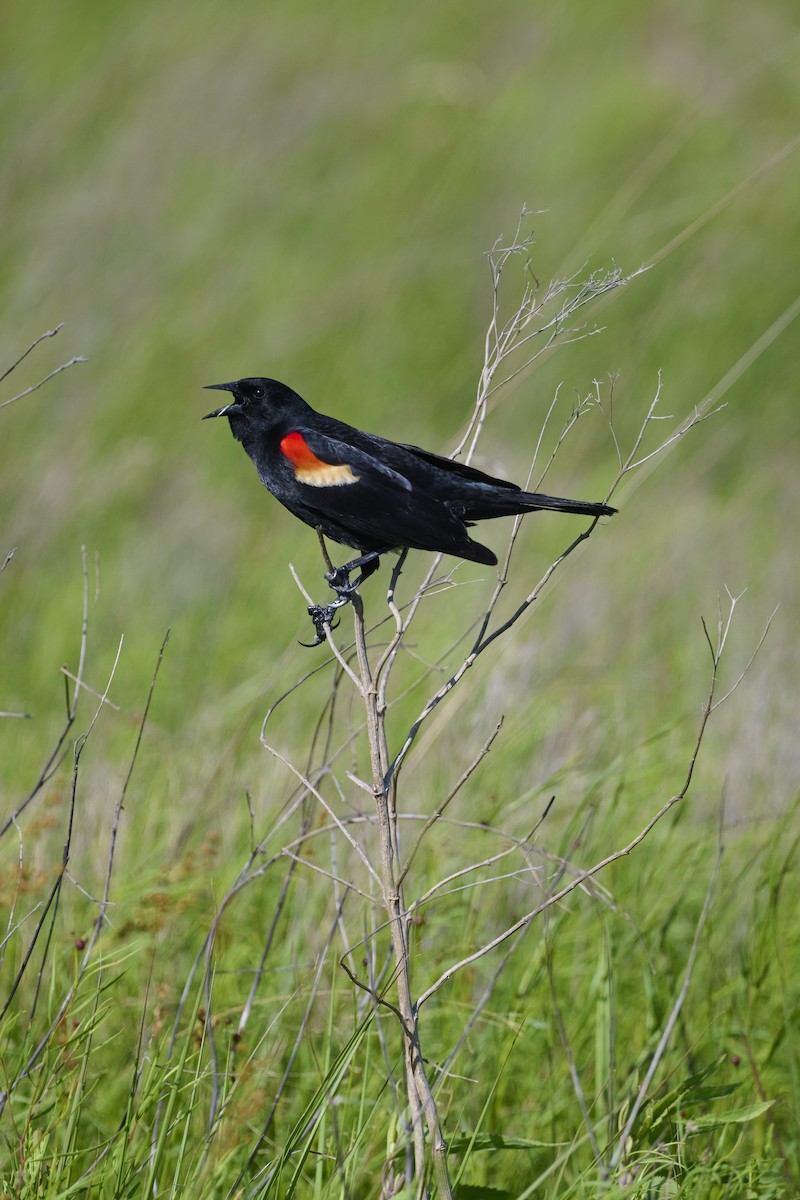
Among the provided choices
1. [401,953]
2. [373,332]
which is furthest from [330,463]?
[373,332]

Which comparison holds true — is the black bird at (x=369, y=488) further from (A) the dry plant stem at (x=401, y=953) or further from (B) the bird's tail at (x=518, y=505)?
(A) the dry plant stem at (x=401, y=953)

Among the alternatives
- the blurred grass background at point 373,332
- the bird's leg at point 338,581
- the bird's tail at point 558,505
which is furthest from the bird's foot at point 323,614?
the bird's tail at point 558,505

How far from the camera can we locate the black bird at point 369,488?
181 centimetres

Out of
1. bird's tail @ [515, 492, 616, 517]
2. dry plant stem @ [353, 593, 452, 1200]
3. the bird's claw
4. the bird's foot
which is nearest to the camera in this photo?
dry plant stem @ [353, 593, 452, 1200]

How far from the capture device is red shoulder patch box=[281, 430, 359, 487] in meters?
1.84

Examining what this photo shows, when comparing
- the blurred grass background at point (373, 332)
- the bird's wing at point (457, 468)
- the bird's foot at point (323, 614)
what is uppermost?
the blurred grass background at point (373, 332)

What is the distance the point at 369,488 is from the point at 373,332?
17.0ft

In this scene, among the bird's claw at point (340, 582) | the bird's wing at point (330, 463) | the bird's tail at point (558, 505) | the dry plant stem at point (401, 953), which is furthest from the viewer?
the bird's wing at point (330, 463)

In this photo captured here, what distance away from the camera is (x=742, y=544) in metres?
5.16

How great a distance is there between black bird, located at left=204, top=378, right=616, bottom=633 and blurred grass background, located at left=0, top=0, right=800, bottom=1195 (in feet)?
1.43

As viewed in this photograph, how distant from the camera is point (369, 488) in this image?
186cm

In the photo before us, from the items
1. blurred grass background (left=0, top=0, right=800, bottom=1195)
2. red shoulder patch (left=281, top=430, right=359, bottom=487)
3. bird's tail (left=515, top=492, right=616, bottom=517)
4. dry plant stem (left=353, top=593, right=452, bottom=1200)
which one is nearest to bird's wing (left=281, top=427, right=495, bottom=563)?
red shoulder patch (left=281, top=430, right=359, bottom=487)

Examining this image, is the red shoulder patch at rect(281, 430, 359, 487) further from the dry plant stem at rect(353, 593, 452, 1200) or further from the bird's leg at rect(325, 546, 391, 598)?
the dry plant stem at rect(353, 593, 452, 1200)

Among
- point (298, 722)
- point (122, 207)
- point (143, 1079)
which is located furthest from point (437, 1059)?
point (122, 207)
